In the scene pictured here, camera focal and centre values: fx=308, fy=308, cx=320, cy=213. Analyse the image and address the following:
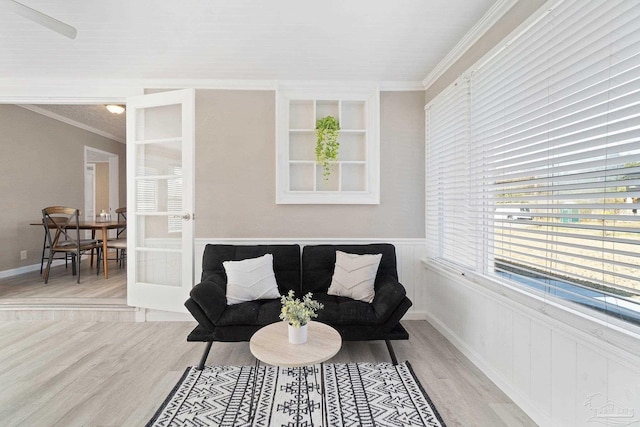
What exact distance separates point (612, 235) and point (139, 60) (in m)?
3.63

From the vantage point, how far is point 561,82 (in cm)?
158

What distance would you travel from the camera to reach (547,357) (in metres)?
1.67

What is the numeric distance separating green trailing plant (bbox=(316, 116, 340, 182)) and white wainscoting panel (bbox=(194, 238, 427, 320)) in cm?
80

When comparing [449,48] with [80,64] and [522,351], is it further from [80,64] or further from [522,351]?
[80,64]

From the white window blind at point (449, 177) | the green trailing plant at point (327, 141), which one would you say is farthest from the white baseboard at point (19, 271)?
the white window blind at point (449, 177)

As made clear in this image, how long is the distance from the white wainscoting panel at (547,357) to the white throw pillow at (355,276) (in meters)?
0.72

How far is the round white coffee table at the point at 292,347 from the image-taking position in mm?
1620

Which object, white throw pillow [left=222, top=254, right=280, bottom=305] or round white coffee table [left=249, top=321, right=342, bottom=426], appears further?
white throw pillow [left=222, top=254, right=280, bottom=305]

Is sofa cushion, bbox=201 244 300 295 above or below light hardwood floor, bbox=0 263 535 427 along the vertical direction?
above

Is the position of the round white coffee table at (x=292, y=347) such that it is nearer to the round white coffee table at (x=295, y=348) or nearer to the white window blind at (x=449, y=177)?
the round white coffee table at (x=295, y=348)

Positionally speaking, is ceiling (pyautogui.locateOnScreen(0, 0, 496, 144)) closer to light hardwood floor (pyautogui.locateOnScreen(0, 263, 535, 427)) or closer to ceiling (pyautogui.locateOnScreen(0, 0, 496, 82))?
ceiling (pyautogui.locateOnScreen(0, 0, 496, 82))

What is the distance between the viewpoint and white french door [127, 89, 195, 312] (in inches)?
122

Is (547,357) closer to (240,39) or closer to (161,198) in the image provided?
(240,39)

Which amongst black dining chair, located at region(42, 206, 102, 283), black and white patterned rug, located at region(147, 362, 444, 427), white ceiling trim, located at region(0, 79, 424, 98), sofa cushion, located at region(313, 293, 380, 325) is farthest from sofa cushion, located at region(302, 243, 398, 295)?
black dining chair, located at region(42, 206, 102, 283)
